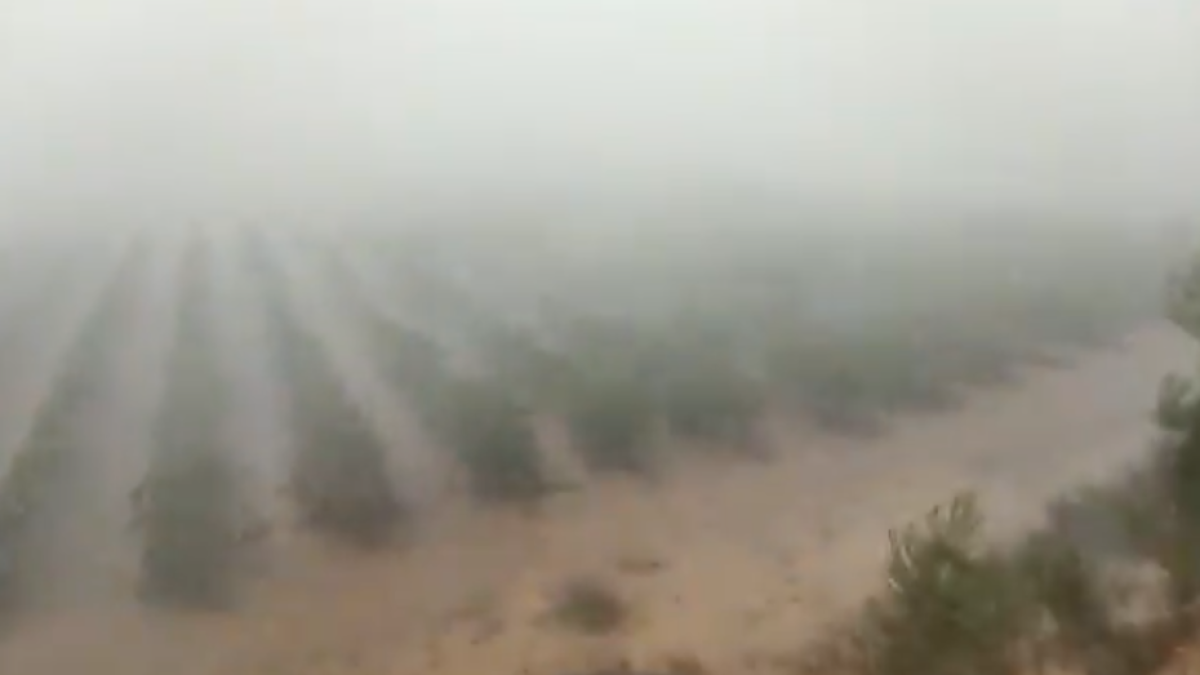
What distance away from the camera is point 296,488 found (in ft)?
20.7

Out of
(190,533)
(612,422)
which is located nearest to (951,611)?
(612,422)

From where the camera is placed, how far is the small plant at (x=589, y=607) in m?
5.72

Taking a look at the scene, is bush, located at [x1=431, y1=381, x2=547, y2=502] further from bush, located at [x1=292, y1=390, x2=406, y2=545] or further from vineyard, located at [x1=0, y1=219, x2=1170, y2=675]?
bush, located at [x1=292, y1=390, x2=406, y2=545]

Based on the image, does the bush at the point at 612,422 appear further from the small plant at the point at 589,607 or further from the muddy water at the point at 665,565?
the small plant at the point at 589,607

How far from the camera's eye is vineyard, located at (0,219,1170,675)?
612cm

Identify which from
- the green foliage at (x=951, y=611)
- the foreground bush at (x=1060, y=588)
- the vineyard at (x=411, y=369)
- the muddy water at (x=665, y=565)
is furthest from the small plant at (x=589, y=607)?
the green foliage at (x=951, y=611)

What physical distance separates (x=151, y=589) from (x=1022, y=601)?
3327 mm

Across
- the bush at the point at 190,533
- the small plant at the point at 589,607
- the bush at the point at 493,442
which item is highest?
the bush at the point at 493,442

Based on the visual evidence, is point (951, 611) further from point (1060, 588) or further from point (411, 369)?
point (411, 369)

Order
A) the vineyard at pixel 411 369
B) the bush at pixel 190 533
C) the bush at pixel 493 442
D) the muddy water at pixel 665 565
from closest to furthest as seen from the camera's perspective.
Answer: the muddy water at pixel 665 565
the bush at pixel 190 533
the vineyard at pixel 411 369
the bush at pixel 493 442

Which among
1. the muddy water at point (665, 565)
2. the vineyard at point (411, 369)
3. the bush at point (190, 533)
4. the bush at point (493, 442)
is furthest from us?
the bush at point (493, 442)

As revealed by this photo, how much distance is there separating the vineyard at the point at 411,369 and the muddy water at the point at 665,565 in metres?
0.13

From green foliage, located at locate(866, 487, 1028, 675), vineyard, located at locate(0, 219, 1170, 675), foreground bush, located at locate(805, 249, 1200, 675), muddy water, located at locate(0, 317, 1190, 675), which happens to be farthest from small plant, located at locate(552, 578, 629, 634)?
green foliage, located at locate(866, 487, 1028, 675)

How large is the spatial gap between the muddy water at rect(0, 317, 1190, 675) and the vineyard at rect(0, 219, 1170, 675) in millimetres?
128
